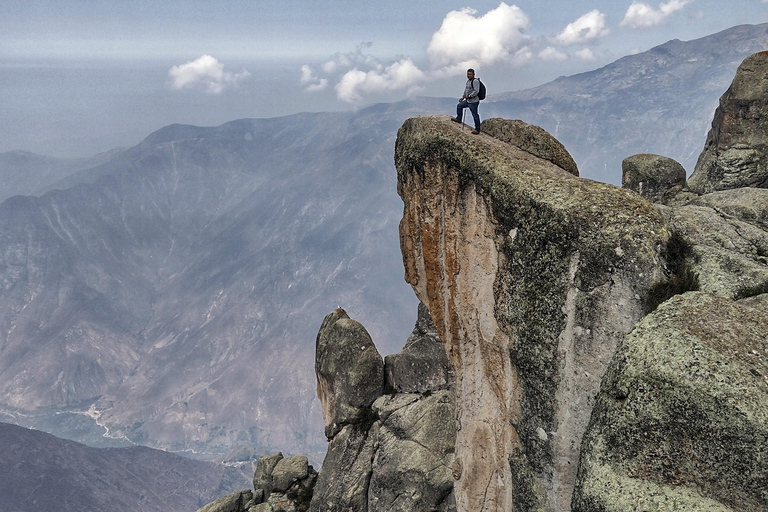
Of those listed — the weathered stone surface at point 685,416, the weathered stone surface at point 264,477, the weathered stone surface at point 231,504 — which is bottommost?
the weathered stone surface at point 231,504

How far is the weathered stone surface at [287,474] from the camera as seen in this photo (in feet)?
122

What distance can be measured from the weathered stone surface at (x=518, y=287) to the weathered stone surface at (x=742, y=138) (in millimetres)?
33959

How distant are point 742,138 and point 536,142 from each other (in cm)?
3612

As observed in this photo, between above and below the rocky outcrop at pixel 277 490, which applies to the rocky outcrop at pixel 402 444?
above

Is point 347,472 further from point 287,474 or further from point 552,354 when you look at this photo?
point 552,354

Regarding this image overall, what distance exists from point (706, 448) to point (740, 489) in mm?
1185

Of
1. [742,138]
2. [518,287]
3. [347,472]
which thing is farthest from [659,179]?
[347,472]

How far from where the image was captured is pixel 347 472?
30641 millimetres

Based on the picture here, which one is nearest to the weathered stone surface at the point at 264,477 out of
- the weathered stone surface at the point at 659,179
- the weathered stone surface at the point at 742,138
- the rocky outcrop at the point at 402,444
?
the rocky outcrop at the point at 402,444

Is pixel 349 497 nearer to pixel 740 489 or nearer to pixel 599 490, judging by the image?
pixel 599 490

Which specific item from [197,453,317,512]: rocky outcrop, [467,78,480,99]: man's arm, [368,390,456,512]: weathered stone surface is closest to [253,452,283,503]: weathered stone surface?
[197,453,317,512]: rocky outcrop

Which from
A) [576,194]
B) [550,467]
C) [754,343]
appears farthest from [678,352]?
[550,467]

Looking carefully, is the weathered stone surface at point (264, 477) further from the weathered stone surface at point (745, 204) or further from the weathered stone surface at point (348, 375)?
the weathered stone surface at point (745, 204)

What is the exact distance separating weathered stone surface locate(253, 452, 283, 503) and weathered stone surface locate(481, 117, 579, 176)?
30042mm
